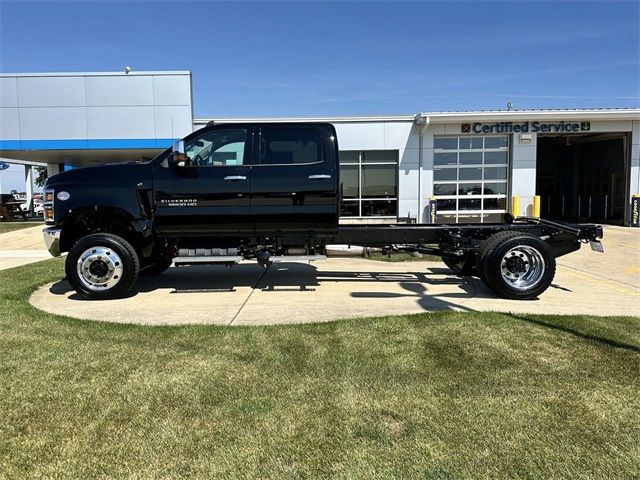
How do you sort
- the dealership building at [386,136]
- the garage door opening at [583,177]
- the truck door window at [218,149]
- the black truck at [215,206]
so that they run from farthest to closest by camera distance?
the garage door opening at [583,177] < the dealership building at [386,136] < the truck door window at [218,149] < the black truck at [215,206]

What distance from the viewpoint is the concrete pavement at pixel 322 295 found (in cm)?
630

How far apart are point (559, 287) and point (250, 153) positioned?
5146mm

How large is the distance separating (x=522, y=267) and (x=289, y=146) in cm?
366

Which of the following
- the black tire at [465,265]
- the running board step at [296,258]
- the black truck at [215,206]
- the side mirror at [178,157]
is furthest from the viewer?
the black tire at [465,265]

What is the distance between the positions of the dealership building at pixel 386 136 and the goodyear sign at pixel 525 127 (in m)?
0.04

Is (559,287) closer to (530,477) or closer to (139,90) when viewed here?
(530,477)

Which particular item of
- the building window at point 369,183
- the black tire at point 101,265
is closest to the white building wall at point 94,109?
the building window at point 369,183

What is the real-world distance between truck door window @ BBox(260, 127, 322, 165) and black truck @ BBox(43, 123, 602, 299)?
14 millimetres

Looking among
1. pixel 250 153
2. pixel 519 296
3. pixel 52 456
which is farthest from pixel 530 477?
pixel 250 153

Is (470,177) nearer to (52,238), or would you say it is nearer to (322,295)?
(322,295)

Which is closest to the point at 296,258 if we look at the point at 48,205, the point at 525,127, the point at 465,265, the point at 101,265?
the point at 465,265

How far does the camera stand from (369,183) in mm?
20188

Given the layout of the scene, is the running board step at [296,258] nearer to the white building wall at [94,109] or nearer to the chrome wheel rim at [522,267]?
the chrome wheel rim at [522,267]

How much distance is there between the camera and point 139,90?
20781 millimetres
